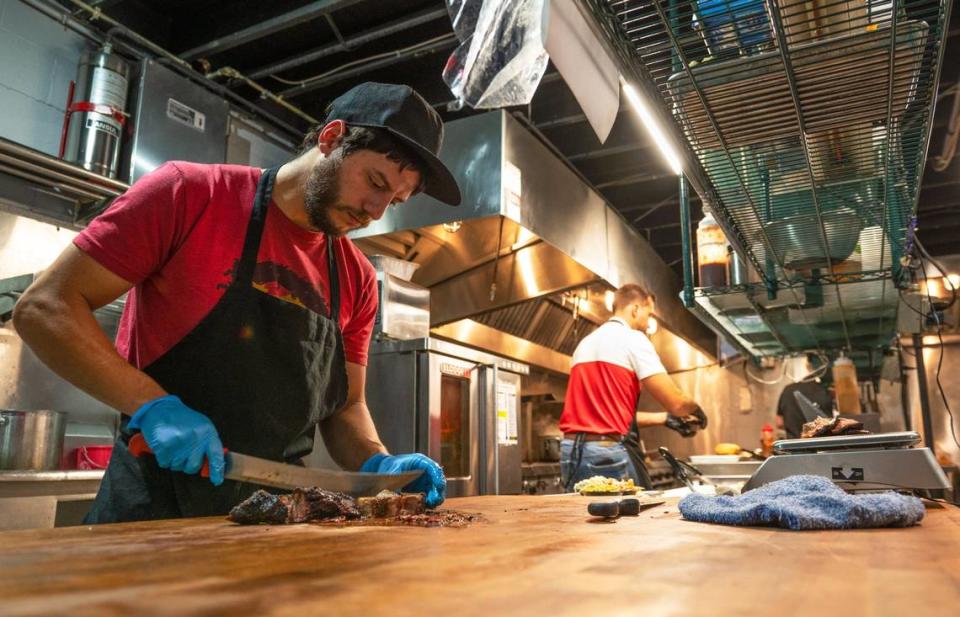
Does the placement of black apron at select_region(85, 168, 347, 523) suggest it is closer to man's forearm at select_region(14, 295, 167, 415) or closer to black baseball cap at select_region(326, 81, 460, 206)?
man's forearm at select_region(14, 295, 167, 415)

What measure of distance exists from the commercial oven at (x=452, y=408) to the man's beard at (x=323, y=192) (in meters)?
2.02

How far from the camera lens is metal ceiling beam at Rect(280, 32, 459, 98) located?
373 cm

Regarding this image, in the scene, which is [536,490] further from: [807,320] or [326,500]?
[326,500]

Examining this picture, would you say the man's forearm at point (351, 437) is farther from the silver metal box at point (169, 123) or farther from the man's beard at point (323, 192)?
the silver metal box at point (169, 123)

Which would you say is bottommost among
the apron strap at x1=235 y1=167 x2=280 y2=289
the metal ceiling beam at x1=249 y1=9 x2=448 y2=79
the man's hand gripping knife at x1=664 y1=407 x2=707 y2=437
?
the man's hand gripping knife at x1=664 y1=407 x2=707 y2=437

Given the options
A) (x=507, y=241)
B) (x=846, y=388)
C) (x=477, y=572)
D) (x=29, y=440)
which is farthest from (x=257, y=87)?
(x=477, y=572)

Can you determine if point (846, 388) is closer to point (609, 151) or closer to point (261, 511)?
point (609, 151)

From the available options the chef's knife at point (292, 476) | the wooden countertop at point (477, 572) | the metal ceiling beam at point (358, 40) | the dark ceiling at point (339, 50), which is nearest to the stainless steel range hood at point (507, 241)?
the dark ceiling at point (339, 50)

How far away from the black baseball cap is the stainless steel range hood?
1.80m

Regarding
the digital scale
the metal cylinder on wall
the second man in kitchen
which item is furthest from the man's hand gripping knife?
the metal cylinder on wall

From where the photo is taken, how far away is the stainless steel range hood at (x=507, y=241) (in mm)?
3748

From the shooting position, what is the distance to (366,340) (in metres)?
2.03

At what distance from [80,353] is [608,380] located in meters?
2.69

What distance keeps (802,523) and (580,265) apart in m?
3.55
